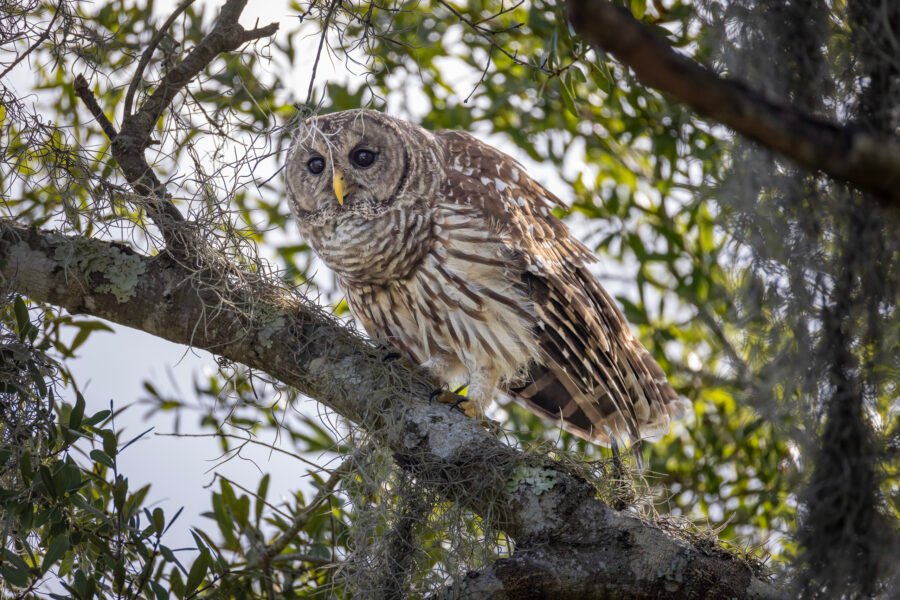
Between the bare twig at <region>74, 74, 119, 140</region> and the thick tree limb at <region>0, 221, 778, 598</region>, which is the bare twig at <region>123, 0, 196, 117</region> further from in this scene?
the thick tree limb at <region>0, 221, 778, 598</region>

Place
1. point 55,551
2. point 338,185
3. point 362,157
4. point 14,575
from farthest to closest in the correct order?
point 362,157 → point 338,185 → point 55,551 → point 14,575

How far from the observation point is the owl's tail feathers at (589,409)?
3646 millimetres

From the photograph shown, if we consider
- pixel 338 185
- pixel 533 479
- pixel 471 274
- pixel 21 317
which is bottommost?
pixel 533 479

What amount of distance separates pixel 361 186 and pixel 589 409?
119 centimetres

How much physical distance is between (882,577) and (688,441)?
9.89ft

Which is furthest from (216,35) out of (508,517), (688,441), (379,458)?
(688,441)

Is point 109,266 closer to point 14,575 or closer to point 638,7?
point 14,575

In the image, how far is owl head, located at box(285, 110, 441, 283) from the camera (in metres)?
3.58

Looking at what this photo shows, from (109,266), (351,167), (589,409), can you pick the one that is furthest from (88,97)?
(589,409)

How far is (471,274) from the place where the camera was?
137 inches

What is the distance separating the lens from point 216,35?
273 cm

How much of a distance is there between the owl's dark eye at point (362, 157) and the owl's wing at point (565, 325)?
0.31m

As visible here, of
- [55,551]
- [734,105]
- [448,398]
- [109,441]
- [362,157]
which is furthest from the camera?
[362,157]

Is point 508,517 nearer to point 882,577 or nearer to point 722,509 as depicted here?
point 882,577
